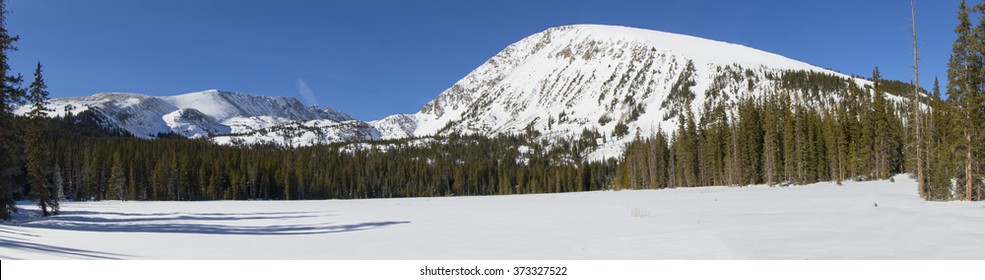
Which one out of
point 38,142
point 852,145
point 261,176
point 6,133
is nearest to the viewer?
point 6,133

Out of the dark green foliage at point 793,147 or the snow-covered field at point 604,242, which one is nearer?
the snow-covered field at point 604,242

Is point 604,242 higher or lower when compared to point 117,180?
higher

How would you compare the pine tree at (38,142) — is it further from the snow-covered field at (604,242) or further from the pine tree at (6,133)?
the snow-covered field at (604,242)

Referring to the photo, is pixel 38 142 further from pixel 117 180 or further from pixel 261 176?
pixel 261 176

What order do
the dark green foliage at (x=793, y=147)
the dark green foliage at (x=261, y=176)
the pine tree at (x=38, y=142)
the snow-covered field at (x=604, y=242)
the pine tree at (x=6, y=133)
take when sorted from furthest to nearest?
the dark green foliage at (x=261, y=176) → the dark green foliage at (x=793, y=147) → the pine tree at (x=38, y=142) → the pine tree at (x=6, y=133) → the snow-covered field at (x=604, y=242)

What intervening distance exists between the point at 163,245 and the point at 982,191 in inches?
1368

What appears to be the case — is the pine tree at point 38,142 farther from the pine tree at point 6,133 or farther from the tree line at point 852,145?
the tree line at point 852,145

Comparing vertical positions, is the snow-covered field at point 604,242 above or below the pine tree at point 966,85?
below

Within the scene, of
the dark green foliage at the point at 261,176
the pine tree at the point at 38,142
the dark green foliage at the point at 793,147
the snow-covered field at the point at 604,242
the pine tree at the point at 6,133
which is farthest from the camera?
the dark green foliage at the point at 261,176

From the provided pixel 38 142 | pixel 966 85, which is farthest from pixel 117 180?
pixel 966 85

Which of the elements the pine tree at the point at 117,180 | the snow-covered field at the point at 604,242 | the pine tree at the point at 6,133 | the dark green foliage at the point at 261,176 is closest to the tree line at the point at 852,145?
the snow-covered field at the point at 604,242

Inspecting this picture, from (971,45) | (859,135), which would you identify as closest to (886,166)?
(859,135)

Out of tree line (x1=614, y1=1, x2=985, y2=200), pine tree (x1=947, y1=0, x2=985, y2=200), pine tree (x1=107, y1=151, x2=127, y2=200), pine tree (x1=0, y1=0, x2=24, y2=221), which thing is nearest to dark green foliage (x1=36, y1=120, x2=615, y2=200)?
pine tree (x1=107, y1=151, x2=127, y2=200)

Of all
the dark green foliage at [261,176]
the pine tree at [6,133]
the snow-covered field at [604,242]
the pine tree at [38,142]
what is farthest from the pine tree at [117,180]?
the snow-covered field at [604,242]
